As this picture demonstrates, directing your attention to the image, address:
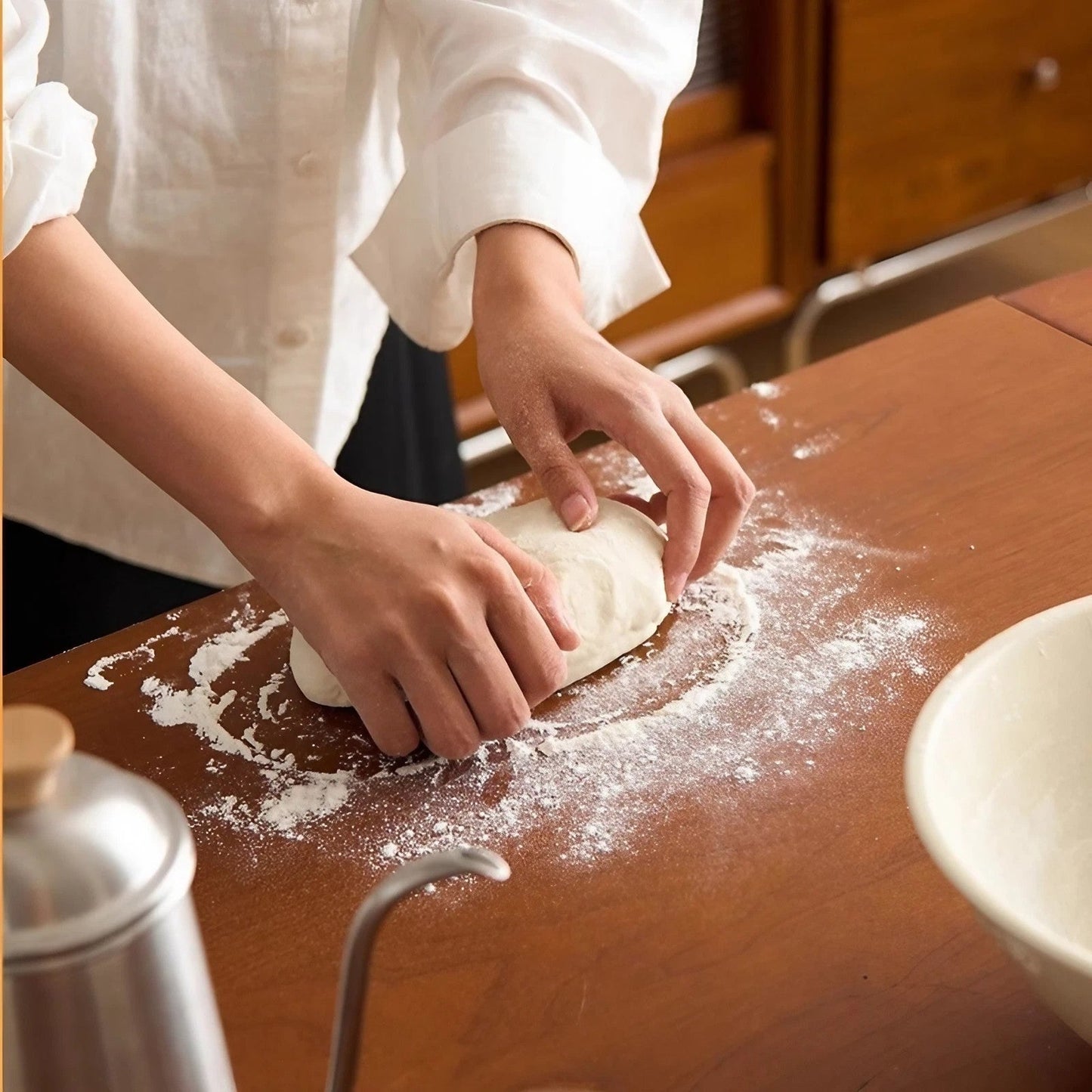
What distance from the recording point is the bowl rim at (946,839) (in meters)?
0.44

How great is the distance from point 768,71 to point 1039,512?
1586 millimetres

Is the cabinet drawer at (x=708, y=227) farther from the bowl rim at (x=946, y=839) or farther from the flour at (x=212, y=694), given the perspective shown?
the bowl rim at (x=946, y=839)

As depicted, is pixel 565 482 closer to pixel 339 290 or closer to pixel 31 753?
pixel 339 290

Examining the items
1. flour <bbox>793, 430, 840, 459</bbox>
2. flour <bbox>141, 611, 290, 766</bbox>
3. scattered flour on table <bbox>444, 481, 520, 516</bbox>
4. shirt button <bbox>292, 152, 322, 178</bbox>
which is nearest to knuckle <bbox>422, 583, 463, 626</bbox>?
flour <bbox>141, 611, 290, 766</bbox>

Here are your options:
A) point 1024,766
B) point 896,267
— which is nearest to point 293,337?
point 1024,766

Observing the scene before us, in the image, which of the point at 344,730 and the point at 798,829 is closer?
the point at 798,829

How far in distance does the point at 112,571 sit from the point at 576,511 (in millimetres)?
571

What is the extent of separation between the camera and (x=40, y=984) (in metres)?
0.36

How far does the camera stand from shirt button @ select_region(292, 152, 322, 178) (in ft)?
3.65

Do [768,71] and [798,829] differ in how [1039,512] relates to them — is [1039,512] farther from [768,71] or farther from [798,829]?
[768,71]

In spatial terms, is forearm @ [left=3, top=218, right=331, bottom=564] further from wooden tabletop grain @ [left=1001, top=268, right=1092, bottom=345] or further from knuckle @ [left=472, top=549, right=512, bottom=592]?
wooden tabletop grain @ [left=1001, top=268, right=1092, bottom=345]

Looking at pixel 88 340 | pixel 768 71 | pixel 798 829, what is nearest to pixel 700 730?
pixel 798 829

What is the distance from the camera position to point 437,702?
0.74m

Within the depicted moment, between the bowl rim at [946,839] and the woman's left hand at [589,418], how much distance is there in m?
0.29
